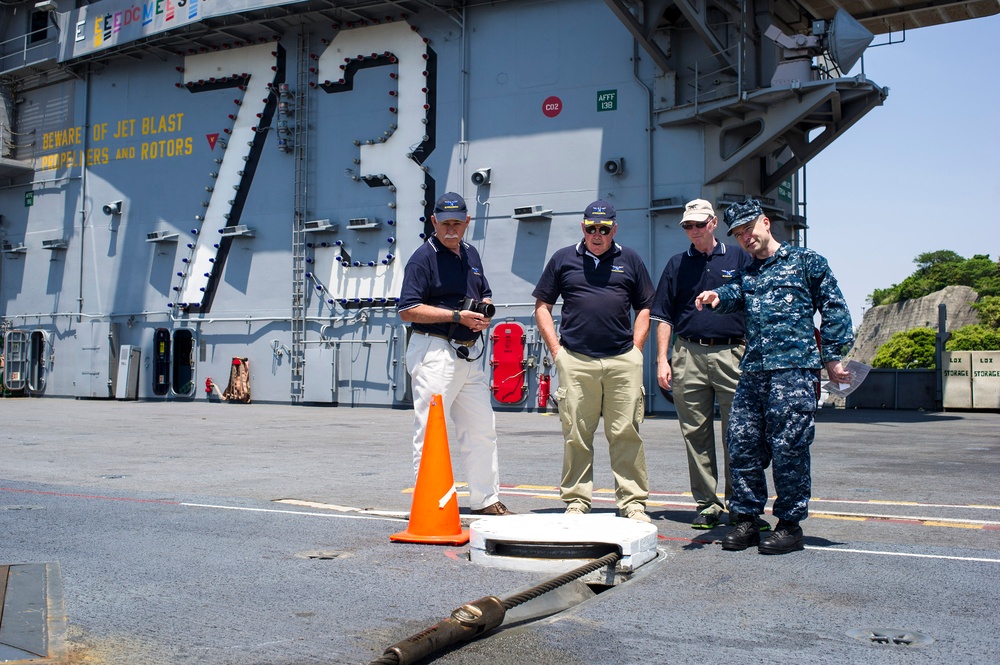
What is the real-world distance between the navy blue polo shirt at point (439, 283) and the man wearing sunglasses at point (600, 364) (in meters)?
0.62

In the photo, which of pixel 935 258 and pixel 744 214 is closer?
pixel 744 214

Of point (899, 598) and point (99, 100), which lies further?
point (99, 100)

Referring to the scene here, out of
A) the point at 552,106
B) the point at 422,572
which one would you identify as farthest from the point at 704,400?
the point at 552,106

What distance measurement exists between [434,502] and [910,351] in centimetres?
4132

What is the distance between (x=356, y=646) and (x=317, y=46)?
22.2 metres

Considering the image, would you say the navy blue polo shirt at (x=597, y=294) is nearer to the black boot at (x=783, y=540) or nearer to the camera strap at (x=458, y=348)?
the camera strap at (x=458, y=348)

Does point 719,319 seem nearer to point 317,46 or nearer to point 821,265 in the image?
point 821,265

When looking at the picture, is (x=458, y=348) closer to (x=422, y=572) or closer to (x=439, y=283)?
(x=439, y=283)

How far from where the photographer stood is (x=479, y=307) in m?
5.99

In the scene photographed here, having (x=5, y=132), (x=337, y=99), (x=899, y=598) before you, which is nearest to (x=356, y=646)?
(x=899, y=598)

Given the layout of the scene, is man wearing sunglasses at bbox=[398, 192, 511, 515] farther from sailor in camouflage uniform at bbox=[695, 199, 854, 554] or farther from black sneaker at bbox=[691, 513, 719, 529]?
sailor in camouflage uniform at bbox=[695, 199, 854, 554]

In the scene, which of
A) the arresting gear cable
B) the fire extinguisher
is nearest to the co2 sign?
the fire extinguisher

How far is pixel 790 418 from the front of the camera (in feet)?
16.3

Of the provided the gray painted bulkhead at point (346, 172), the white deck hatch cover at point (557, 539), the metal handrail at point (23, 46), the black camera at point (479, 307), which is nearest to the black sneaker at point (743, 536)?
the white deck hatch cover at point (557, 539)
